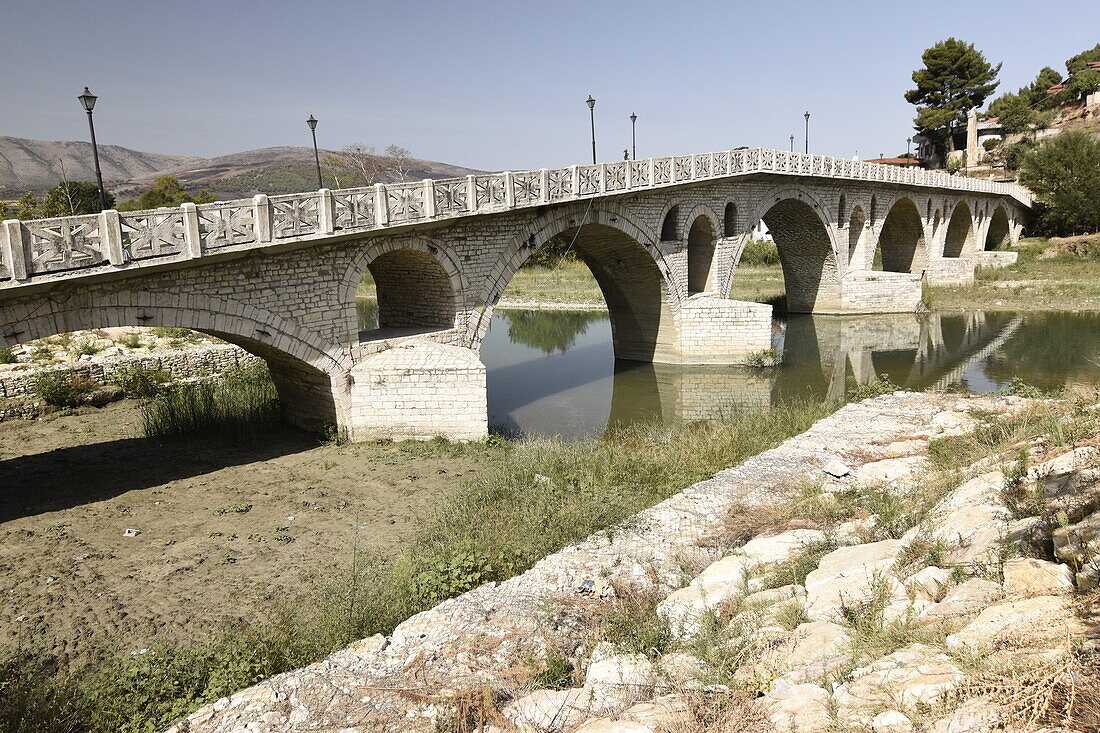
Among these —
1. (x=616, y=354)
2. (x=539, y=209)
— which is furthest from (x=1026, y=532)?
(x=616, y=354)

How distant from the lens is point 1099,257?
37.3 metres

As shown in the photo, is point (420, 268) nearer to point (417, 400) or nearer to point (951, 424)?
point (417, 400)

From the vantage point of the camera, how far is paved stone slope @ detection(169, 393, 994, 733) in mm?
4668

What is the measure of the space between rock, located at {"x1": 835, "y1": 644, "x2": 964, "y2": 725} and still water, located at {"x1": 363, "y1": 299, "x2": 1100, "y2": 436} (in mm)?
10893

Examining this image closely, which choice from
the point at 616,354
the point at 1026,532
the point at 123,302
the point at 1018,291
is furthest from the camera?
the point at 1018,291

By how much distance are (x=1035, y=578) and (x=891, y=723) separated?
4.46 ft

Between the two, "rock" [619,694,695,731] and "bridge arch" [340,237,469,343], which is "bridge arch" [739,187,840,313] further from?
"rock" [619,694,695,731]

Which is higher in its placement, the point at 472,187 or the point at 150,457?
the point at 472,187

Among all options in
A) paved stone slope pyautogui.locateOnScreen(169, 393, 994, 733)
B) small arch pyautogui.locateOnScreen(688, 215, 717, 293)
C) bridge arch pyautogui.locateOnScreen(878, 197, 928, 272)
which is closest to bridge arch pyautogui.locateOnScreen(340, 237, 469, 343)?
paved stone slope pyautogui.locateOnScreen(169, 393, 994, 733)

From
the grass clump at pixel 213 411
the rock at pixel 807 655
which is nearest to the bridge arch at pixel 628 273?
the grass clump at pixel 213 411

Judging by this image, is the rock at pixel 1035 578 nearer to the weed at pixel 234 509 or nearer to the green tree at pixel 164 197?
the weed at pixel 234 509

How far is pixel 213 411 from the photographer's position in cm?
1469

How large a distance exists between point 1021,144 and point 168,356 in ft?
205

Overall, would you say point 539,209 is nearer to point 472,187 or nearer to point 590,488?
point 472,187
